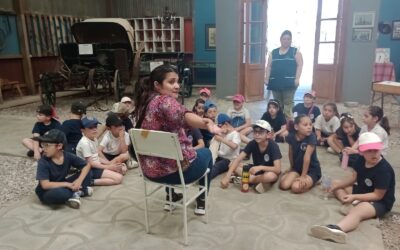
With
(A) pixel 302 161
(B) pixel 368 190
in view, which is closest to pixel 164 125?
(A) pixel 302 161

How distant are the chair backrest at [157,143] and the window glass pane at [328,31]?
6.26 metres

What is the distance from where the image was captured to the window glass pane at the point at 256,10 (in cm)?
754

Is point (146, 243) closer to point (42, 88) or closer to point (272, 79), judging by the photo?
point (272, 79)

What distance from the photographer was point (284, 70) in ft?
15.9

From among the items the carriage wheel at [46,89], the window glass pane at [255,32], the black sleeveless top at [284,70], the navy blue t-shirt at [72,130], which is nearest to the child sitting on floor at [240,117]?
the black sleeveless top at [284,70]

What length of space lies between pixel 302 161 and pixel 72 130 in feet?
8.00

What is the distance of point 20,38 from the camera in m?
8.95

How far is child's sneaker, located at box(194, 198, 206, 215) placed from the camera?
265cm

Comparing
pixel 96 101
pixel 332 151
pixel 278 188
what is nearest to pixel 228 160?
pixel 278 188

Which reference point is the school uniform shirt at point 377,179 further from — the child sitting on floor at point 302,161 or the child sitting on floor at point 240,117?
the child sitting on floor at point 240,117

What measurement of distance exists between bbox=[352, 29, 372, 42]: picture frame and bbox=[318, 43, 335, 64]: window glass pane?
456 mm

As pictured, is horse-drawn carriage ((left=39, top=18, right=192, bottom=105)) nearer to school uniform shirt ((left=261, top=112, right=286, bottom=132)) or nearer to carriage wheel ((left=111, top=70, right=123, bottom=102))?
carriage wheel ((left=111, top=70, right=123, bottom=102))

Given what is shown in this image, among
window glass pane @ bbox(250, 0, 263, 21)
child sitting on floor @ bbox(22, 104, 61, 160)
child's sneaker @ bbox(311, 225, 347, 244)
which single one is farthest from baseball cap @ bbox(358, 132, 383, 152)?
window glass pane @ bbox(250, 0, 263, 21)

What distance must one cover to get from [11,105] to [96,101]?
216cm
